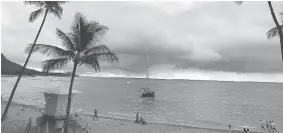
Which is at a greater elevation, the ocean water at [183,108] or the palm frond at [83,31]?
the palm frond at [83,31]

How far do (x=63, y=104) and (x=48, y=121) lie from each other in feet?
5.37

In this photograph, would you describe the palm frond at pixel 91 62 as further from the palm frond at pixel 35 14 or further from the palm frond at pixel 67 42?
the palm frond at pixel 35 14

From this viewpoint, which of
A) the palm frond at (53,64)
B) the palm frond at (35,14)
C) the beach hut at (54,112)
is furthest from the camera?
the beach hut at (54,112)

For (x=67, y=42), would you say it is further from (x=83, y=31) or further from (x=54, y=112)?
(x=54, y=112)

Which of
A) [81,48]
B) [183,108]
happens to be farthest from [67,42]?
[183,108]

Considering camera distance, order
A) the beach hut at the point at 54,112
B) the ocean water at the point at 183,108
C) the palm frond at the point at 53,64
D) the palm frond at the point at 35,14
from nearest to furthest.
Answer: the palm frond at the point at 53,64, the palm frond at the point at 35,14, the beach hut at the point at 54,112, the ocean water at the point at 183,108

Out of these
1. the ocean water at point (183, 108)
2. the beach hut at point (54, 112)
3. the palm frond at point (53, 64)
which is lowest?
the ocean water at point (183, 108)

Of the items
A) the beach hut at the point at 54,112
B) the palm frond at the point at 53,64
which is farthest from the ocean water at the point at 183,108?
the palm frond at the point at 53,64

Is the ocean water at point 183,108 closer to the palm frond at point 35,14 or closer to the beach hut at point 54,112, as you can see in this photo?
the beach hut at point 54,112

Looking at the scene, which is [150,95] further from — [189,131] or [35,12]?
[35,12]

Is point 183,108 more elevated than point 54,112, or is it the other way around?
point 54,112

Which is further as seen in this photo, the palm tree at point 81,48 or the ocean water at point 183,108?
the ocean water at point 183,108

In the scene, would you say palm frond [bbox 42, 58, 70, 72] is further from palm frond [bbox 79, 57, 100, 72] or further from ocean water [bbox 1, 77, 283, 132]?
ocean water [bbox 1, 77, 283, 132]

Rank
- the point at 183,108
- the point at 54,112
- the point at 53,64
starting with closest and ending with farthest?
the point at 53,64 → the point at 54,112 → the point at 183,108
